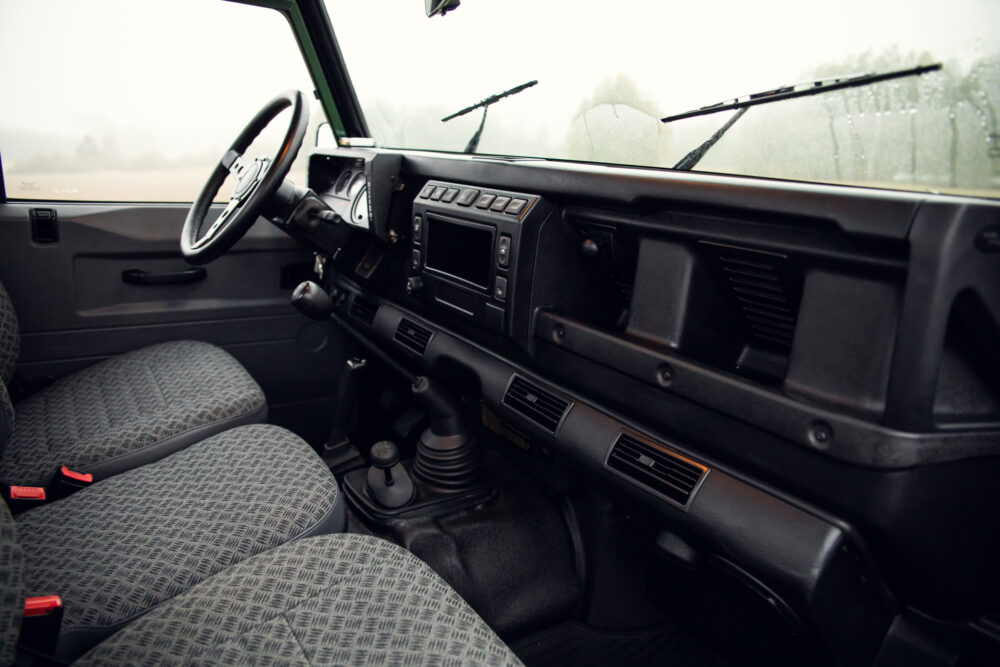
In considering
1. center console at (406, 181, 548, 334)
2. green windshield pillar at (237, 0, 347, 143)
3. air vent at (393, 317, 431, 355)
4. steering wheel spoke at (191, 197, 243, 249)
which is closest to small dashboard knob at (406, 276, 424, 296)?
center console at (406, 181, 548, 334)

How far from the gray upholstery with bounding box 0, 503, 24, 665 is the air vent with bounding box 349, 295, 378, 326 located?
4.65 ft

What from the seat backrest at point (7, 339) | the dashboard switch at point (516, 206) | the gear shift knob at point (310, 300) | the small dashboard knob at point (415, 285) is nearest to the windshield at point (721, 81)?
the dashboard switch at point (516, 206)

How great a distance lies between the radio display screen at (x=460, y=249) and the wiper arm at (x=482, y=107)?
552mm

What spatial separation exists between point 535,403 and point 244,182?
107 centimetres

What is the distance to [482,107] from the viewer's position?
2158 millimetres

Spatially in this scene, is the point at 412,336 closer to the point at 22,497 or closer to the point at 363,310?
the point at 363,310

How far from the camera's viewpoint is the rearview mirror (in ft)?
6.35

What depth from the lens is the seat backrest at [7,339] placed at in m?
1.55

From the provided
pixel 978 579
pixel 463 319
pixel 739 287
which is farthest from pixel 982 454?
pixel 463 319

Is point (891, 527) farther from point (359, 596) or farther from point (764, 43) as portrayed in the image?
point (764, 43)

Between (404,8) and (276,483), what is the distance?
1.74m

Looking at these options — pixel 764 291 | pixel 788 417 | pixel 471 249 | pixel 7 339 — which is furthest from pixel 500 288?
pixel 7 339

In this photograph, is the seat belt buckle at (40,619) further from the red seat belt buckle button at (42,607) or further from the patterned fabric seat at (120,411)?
the patterned fabric seat at (120,411)

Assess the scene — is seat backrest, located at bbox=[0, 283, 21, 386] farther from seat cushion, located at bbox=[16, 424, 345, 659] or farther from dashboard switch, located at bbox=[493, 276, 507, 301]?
dashboard switch, located at bbox=[493, 276, 507, 301]
